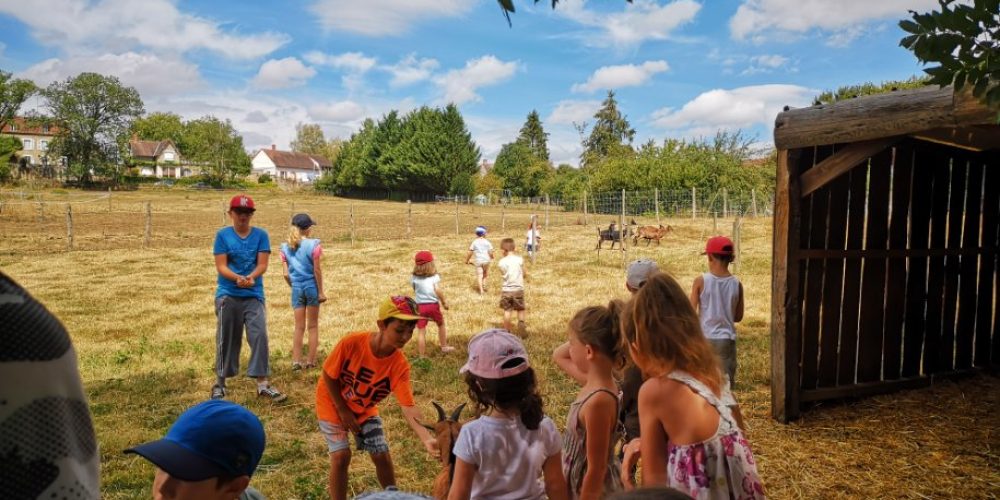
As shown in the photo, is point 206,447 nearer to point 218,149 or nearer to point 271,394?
point 271,394

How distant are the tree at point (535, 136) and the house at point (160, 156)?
48.2m

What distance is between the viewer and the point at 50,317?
2.65 ft

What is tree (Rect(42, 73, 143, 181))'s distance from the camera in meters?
65.8

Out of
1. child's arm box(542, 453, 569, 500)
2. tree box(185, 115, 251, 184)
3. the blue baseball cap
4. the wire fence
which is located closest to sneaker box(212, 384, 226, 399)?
child's arm box(542, 453, 569, 500)

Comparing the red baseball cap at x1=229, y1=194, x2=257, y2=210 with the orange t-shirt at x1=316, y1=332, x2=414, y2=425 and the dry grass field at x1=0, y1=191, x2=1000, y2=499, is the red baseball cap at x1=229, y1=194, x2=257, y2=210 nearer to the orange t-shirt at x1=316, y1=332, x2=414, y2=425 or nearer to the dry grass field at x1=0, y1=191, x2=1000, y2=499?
the dry grass field at x1=0, y1=191, x2=1000, y2=499

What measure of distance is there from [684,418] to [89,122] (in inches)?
3095

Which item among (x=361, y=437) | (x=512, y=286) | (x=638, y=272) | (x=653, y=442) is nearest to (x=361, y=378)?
(x=361, y=437)

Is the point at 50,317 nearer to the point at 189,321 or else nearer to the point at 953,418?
the point at 953,418

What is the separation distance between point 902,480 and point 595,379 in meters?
3.06

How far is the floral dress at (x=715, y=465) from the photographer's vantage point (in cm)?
223

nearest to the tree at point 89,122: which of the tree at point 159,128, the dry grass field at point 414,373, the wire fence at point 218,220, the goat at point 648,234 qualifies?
the wire fence at point 218,220

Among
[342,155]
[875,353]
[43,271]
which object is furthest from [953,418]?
[342,155]

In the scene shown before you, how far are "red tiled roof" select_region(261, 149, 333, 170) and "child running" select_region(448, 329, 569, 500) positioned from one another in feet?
372

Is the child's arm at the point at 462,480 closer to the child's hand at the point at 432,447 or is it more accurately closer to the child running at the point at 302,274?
the child's hand at the point at 432,447
